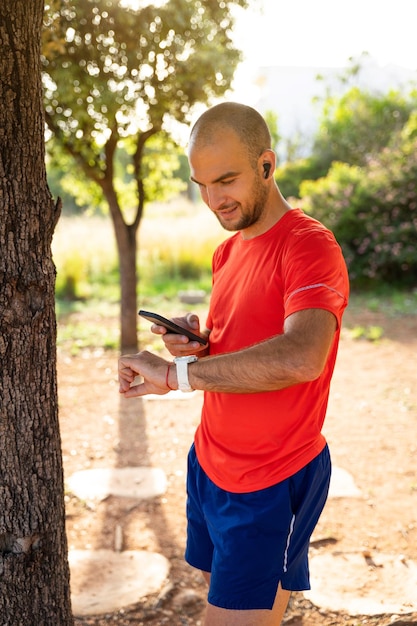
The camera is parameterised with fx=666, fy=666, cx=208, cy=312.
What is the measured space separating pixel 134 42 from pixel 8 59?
561 cm

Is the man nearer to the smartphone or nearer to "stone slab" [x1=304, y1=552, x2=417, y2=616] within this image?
the smartphone

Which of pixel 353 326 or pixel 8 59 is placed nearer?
pixel 8 59

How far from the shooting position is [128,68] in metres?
7.30

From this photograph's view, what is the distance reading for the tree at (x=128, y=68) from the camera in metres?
6.99

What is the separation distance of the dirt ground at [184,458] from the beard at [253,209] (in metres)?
Answer: 2.03

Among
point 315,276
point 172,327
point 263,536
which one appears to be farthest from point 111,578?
point 315,276

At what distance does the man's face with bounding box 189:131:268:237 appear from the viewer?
79.3 inches

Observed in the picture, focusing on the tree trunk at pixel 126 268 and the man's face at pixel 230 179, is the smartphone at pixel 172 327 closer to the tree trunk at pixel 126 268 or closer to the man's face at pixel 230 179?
the man's face at pixel 230 179

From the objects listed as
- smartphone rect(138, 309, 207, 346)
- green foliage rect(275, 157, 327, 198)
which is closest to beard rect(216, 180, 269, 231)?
smartphone rect(138, 309, 207, 346)

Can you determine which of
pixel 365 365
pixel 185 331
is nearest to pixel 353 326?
pixel 365 365

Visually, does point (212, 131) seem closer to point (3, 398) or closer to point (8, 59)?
point (8, 59)

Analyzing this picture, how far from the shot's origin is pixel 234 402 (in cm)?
209

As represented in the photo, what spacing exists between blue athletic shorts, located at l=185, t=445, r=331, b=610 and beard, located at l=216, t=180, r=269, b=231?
785 millimetres

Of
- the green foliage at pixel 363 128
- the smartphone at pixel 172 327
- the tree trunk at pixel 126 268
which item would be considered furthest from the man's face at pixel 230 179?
the green foliage at pixel 363 128
